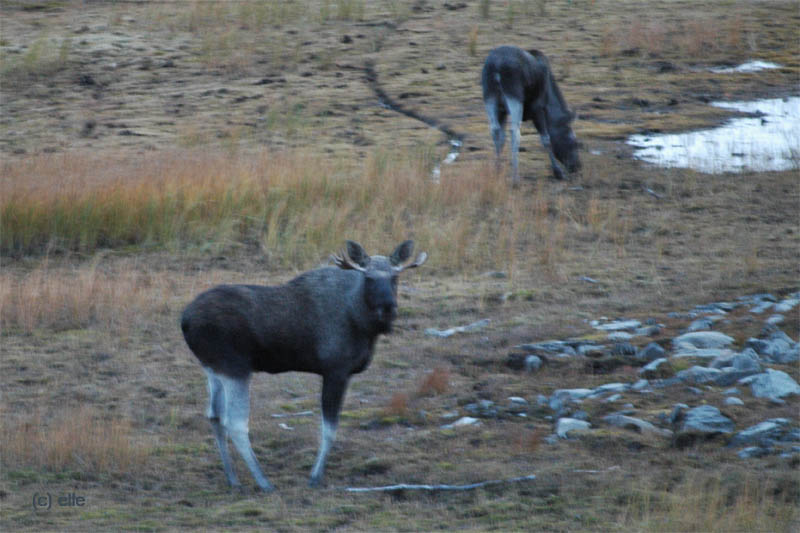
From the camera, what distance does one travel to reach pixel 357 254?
6.66m

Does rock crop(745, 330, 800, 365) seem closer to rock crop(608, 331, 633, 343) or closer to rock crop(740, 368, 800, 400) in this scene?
rock crop(740, 368, 800, 400)

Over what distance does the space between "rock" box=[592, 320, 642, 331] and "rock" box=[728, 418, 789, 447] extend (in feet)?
8.47

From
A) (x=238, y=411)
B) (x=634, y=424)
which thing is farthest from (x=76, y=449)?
(x=634, y=424)

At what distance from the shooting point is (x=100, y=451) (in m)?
6.99

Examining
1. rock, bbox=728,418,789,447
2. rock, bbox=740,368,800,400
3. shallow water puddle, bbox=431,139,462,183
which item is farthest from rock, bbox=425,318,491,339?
shallow water puddle, bbox=431,139,462,183

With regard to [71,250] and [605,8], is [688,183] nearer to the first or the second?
[71,250]

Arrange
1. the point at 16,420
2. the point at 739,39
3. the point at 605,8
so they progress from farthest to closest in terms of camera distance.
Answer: the point at 605,8 → the point at 739,39 → the point at 16,420

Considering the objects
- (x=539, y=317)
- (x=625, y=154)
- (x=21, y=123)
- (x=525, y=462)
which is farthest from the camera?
(x=21, y=123)

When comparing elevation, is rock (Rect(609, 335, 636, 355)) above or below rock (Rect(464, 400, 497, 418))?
above

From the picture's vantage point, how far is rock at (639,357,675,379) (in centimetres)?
804

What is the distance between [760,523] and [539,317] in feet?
15.0

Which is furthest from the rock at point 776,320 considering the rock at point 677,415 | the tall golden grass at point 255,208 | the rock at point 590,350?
the tall golden grass at point 255,208

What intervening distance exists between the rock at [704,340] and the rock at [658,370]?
44 cm

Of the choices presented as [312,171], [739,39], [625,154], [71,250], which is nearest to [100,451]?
[71,250]
